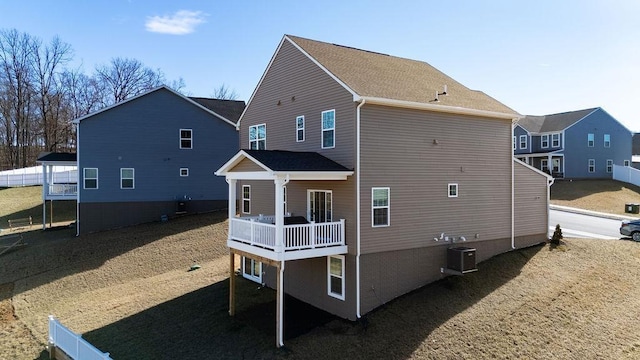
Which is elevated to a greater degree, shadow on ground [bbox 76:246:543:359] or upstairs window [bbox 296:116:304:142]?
upstairs window [bbox 296:116:304:142]

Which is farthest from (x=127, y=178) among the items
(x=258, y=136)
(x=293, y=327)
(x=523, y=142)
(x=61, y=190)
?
(x=523, y=142)

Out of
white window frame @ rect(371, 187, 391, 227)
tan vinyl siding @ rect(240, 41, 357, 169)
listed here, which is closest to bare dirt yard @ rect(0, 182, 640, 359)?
white window frame @ rect(371, 187, 391, 227)

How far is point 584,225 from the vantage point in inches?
→ 969

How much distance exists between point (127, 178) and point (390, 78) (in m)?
19.5

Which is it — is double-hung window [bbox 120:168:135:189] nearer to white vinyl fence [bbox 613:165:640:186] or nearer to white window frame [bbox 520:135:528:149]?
white window frame [bbox 520:135:528:149]

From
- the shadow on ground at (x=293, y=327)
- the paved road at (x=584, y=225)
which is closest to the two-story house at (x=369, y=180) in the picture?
the shadow on ground at (x=293, y=327)

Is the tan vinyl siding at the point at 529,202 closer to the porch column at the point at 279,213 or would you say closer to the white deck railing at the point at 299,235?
the white deck railing at the point at 299,235

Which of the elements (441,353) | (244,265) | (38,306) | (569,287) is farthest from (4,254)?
(569,287)

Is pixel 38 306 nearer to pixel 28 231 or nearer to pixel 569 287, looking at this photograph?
pixel 28 231

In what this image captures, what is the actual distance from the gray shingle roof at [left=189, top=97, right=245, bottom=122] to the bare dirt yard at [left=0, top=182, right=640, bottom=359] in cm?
1447

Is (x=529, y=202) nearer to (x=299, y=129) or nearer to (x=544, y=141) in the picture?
(x=299, y=129)

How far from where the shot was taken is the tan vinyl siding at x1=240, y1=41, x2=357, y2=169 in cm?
1431

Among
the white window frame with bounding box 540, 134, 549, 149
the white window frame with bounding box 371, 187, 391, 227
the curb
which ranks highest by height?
the white window frame with bounding box 540, 134, 549, 149

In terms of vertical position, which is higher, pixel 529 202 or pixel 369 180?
pixel 369 180
